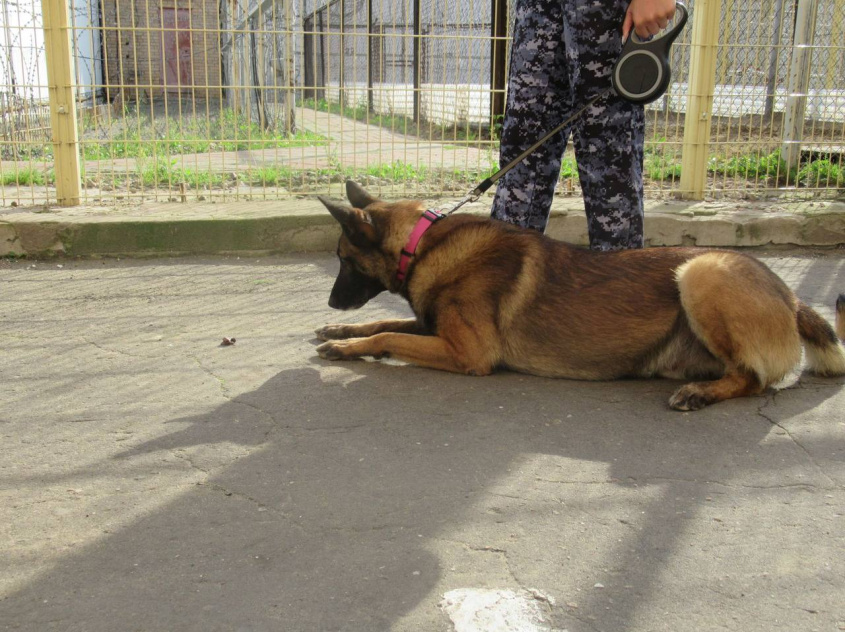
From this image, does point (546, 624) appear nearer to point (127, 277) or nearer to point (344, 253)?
point (344, 253)

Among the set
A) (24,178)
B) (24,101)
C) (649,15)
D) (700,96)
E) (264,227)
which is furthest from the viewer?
(24,178)

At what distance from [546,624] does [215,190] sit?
6.31 meters

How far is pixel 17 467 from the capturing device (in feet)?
9.24

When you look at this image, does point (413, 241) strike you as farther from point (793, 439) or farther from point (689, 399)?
point (793, 439)

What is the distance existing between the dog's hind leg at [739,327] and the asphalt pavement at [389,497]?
3.6 inches

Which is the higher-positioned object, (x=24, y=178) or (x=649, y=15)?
(x=649, y=15)

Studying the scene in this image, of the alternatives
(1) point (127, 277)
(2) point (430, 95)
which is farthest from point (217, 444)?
(2) point (430, 95)

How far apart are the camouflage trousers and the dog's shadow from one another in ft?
3.15

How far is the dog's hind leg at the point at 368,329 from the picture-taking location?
4.26 meters

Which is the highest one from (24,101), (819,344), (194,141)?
(24,101)

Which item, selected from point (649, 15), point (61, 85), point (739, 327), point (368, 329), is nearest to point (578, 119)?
point (649, 15)

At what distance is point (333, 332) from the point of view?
4332 mm

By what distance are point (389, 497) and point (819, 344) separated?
2201 mm

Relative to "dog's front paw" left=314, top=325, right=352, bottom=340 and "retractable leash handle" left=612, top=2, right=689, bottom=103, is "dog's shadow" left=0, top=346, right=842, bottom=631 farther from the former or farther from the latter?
"retractable leash handle" left=612, top=2, right=689, bottom=103
